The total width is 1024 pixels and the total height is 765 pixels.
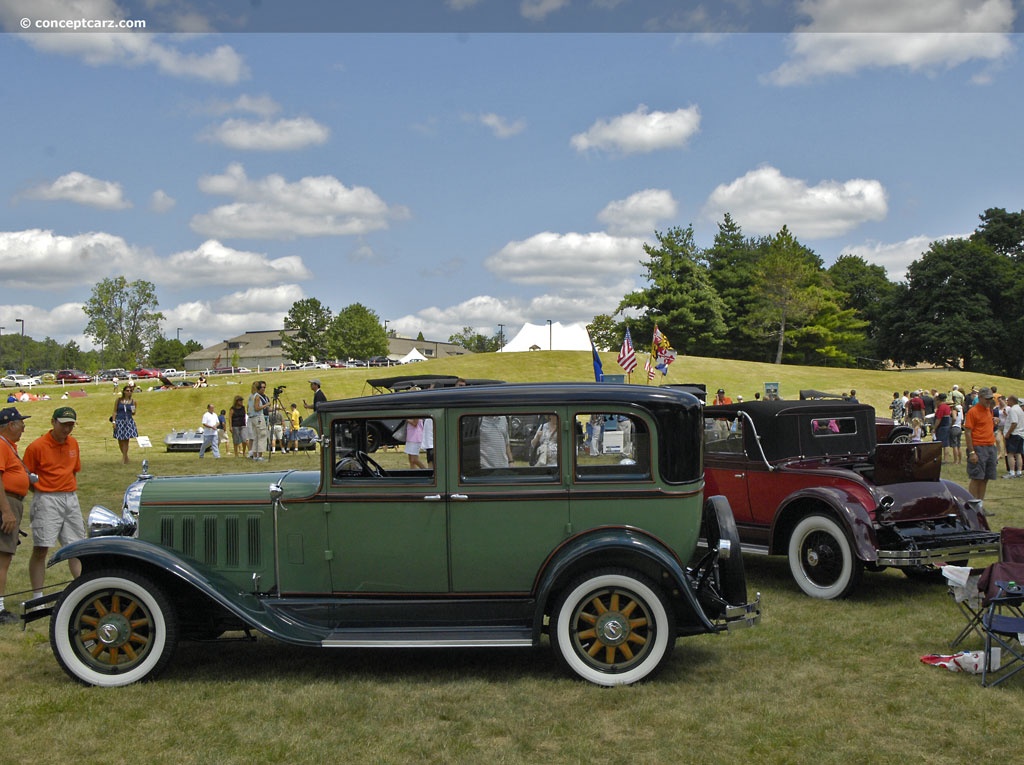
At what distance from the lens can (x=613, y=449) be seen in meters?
5.89

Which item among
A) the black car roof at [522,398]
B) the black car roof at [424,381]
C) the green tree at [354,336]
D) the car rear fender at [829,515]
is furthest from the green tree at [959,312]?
the black car roof at [522,398]

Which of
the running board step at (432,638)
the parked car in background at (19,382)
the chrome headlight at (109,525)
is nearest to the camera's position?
the running board step at (432,638)

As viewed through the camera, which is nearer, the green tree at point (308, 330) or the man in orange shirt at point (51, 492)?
the man in orange shirt at point (51, 492)

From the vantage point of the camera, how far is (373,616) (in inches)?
230

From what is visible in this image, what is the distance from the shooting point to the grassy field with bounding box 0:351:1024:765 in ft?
15.0

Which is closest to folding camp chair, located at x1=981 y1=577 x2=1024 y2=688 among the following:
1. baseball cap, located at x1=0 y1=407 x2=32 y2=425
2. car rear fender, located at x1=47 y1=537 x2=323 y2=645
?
car rear fender, located at x1=47 y1=537 x2=323 y2=645

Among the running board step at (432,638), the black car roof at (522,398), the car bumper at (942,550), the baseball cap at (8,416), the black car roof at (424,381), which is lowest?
the running board step at (432,638)

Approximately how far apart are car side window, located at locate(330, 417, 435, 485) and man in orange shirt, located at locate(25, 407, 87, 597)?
280 cm

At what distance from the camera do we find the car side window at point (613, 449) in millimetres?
5758

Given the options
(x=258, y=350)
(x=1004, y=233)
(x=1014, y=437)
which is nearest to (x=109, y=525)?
(x=1014, y=437)

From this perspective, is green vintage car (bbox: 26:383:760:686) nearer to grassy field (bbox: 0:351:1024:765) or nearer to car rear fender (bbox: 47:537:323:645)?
car rear fender (bbox: 47:537:323:645)

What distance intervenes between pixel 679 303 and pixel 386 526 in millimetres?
70458

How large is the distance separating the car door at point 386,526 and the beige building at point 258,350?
13168cm

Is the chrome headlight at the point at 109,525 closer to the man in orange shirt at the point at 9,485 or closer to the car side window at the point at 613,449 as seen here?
the man in orange shirt at the point at 9,485
